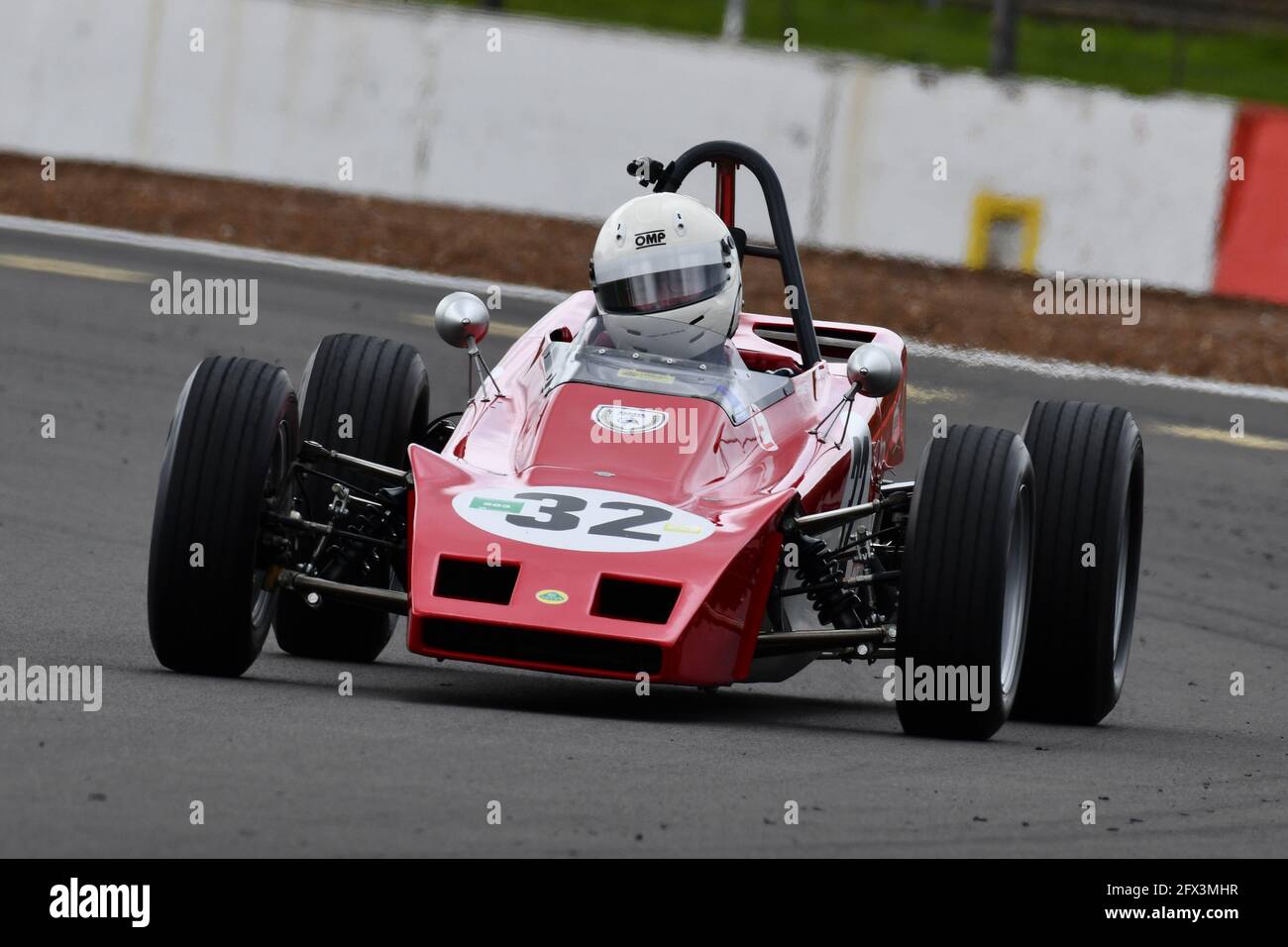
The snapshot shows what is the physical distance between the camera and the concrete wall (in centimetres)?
1708

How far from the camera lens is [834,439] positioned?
7.81 m

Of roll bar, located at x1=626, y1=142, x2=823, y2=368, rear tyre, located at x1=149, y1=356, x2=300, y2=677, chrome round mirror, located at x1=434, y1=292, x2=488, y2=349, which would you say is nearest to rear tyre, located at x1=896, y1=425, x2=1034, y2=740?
roll bar, located at x1=626, y1=142, x2=823, y2=368

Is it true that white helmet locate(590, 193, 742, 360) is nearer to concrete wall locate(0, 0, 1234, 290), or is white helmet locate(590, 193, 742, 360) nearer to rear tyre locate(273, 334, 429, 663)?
rear tyre locate(273, 334, 429, 663)

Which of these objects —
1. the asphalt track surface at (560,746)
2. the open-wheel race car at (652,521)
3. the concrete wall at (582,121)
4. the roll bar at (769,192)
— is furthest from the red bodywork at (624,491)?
the concrete wall at (582,121)

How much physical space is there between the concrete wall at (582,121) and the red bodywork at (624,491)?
9161mm

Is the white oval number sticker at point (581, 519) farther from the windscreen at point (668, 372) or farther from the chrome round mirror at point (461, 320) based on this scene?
the chrome round mirror at point (461, 320)

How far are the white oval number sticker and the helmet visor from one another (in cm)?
106

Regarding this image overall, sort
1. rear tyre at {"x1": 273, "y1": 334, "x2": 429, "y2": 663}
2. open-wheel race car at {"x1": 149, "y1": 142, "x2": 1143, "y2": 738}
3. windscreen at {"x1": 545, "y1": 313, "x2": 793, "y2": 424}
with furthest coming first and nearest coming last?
rear tyre at {"x1": 273, "y1": 334, "x2": 429, "y2": 663}
windscreen at {"x1": 545, "y1": 313, "x2": 793, "y2": 424}
open-wheel race car at {"x1": 149, "y1": 142, "x2": 1143, "y2": 738}

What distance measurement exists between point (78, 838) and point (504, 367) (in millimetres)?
3556
